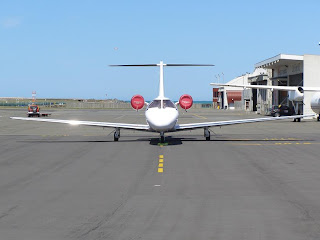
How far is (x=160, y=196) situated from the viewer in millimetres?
11711

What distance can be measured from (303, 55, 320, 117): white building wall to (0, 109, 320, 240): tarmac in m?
47.5

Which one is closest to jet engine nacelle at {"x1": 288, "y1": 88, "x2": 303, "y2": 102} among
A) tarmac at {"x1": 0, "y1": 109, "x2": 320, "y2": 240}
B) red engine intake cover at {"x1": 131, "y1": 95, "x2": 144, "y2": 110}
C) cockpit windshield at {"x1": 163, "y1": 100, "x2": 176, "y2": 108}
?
red engine intake cover at {"x1": 131, "y1": 95, "x2": 144, "y2": 110}

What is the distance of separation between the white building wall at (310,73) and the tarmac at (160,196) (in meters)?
47.5

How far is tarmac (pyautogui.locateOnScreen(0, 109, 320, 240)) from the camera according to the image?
8375 millimetres

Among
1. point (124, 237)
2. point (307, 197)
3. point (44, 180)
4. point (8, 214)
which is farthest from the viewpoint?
point (44, 180)

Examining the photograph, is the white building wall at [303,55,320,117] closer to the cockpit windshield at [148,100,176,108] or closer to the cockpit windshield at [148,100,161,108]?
the cockpit windshield at [148,100,176,108]

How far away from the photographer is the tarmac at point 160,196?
330 inches

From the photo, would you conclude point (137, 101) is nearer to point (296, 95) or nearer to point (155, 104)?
point (155, 104)

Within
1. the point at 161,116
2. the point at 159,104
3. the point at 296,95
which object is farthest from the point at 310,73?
the point at 161,116

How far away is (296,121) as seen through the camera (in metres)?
58.7

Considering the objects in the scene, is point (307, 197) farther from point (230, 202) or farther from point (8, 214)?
point (8, 214)

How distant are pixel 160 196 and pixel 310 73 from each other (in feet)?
197

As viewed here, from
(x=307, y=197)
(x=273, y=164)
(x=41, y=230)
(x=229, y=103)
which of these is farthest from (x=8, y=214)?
(x=229, y=103)

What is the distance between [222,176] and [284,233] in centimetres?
707
